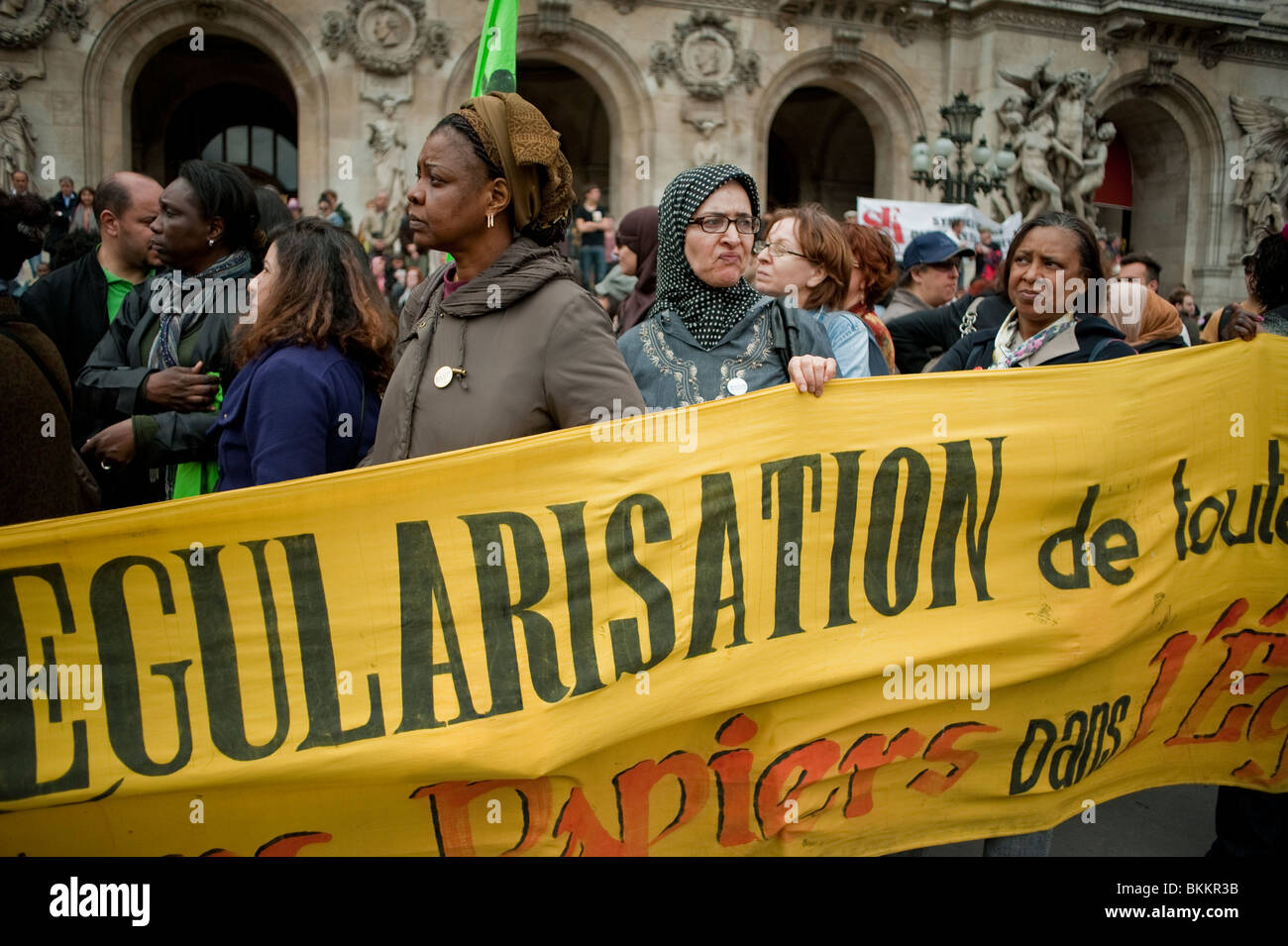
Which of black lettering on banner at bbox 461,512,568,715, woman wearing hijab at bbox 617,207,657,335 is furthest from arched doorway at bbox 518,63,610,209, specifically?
black lettering on banner at bbox 461,512,568,715

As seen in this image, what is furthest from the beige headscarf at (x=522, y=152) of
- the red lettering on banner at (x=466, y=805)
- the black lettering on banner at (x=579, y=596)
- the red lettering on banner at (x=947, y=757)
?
the red lettering on banner at (x=947, y=757)

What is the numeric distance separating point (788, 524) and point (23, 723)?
187cm

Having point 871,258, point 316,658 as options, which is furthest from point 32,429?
point 871,258

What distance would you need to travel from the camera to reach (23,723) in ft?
7.78

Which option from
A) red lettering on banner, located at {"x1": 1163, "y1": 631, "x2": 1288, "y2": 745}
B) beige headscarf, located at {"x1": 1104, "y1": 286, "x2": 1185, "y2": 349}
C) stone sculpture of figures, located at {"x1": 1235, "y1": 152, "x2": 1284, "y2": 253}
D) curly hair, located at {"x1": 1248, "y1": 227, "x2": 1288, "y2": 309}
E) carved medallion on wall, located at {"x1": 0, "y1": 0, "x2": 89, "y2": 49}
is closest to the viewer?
red lettering on banner, located at {"x1": 1163, "y1": 631, "x2": 1288, "y2": 745}

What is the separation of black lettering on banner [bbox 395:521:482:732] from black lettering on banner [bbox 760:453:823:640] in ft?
2.70

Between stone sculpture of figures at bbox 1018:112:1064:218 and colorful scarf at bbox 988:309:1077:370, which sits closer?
colorful scarf at bbox 988:309:1077:370

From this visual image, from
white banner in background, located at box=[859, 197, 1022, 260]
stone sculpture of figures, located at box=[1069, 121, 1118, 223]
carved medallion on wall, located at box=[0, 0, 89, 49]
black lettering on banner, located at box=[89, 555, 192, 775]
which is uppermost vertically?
carved medallion on wall, located at box=[0, 0, 89, 49]

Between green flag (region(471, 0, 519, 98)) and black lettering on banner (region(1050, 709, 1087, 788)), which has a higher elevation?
green flag (region(471, 0, 519, 98))

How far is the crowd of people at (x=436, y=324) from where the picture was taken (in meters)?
2.59

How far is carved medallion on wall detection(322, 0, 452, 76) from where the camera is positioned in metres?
18.5

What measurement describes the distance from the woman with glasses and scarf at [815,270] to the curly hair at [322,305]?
1407 millimetres

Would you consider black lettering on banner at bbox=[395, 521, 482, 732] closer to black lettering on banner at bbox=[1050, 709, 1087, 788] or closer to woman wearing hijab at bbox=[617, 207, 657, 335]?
black lettering on banner at bbox=[1050, 709, 1087, 788]

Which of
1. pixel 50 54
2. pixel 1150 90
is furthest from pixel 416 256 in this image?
pixel 1150 90
